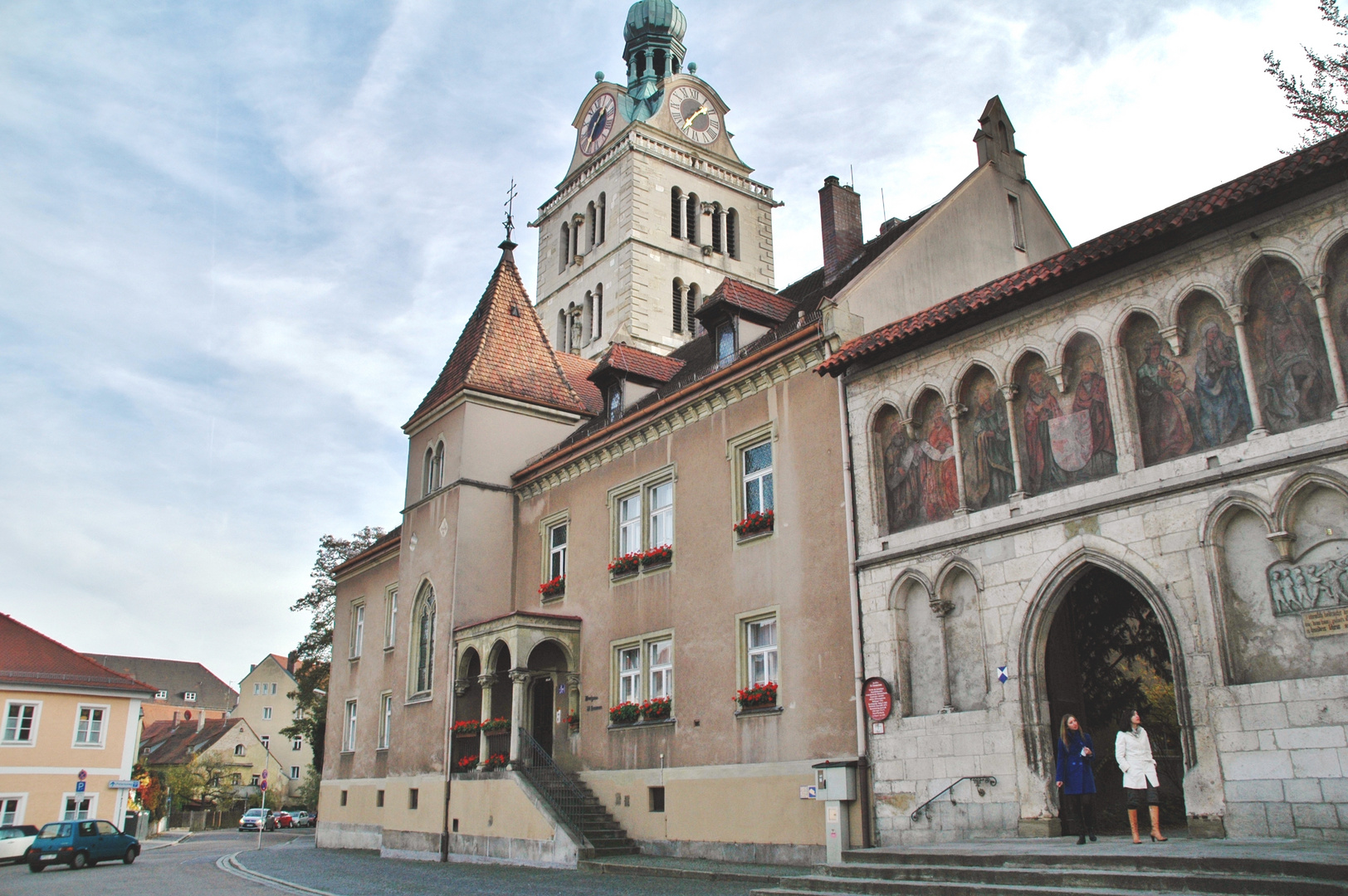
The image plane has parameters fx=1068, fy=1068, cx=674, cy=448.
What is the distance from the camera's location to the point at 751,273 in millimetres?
52750

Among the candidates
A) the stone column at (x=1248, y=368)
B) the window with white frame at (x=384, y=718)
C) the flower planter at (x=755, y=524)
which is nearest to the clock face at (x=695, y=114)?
the window with white frame at (x=384, y=718)

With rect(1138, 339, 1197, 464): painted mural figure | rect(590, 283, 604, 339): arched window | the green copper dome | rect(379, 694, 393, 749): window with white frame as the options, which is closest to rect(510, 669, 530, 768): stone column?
rect(379, 694, 393, 749): window with white frame

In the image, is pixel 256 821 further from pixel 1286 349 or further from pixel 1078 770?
pixel 1286 349

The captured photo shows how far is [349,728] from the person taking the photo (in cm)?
3142

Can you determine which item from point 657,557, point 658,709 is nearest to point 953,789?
point 658,709

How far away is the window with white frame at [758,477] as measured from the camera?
735 inches

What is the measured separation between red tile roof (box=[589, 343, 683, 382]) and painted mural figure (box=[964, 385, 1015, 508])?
10.6 m

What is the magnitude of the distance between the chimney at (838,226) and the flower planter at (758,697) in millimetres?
9254

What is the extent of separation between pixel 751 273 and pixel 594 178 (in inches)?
362

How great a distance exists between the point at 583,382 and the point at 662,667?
13288 millimetres

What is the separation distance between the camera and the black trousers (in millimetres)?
12016

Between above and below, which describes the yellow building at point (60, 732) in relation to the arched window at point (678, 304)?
below

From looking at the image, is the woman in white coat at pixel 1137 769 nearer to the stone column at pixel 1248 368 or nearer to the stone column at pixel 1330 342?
the stone column at pixel 1248 368

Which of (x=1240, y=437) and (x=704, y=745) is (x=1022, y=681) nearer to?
(x=1240, y=437)
